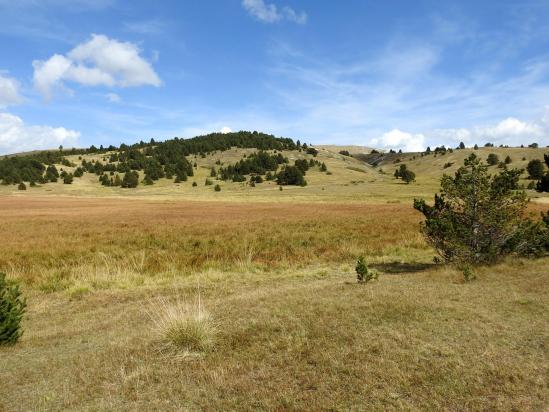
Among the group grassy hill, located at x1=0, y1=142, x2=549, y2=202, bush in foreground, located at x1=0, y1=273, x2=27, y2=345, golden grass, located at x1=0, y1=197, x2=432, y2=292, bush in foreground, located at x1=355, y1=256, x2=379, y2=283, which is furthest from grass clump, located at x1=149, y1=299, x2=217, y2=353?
grassy hill, located at x1=0, y1=142, x2=549, y2=202

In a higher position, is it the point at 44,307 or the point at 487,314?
the point at 487,314

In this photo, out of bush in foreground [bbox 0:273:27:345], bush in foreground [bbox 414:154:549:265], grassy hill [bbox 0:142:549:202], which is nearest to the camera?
bush in foreground [bbox 0:273:27:345]

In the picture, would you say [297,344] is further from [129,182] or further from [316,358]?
[129,182]

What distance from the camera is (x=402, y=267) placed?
17703mm

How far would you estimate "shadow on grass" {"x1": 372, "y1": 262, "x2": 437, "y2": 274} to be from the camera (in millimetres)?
16625

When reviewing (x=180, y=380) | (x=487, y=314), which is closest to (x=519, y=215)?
(x=487, y=314)

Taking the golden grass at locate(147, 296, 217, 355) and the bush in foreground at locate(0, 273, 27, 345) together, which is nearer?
the golden grass at locate(147, 296, 217, 355)

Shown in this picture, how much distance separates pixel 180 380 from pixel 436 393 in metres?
3.65

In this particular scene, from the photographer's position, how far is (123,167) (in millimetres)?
158125

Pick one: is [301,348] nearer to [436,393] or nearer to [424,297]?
[436,393]

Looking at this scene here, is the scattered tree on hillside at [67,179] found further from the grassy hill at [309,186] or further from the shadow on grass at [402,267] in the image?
the shadow on grass at [402,267]

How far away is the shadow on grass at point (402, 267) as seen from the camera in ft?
54.5

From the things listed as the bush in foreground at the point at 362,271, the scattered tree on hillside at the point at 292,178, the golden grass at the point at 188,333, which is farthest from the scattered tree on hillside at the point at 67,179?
the golden grass at the point at 188,333

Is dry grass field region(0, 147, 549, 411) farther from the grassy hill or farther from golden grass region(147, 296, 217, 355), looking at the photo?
the grassy hill
